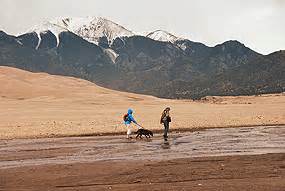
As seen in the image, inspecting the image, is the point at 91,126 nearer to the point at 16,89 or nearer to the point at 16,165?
the point at 16,165

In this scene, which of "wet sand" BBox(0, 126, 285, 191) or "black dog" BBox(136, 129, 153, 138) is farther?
"black dog" BBox(136, 129, 153, 138)

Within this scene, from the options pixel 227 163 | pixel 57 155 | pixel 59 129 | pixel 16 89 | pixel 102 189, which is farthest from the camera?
pixel 16 89

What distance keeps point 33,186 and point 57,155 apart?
7.80 metres

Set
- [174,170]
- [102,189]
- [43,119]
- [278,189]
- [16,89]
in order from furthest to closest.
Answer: [16,89] → [43,119] → [174,170] → [102,189] → [278,189]

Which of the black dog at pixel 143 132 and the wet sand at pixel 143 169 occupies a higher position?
the black dog at pixel 143 132

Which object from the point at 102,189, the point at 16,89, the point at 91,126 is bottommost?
the point at 102,189

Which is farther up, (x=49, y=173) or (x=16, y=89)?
(x=16, y=89)

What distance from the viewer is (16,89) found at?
89688mm

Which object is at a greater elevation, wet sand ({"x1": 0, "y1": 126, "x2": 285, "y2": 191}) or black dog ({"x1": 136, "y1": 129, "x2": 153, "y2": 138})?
black dog ({"x1": 136, "y1": 129, "x2": 153, "y2": 138})

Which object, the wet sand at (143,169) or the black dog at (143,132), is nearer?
the wet sand at (143,169)

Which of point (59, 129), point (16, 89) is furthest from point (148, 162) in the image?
point (16, 89)

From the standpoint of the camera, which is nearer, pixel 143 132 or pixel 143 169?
pixel 143 169

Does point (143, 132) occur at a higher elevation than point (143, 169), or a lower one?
higher

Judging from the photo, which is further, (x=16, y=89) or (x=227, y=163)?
(x=16, y=89)
